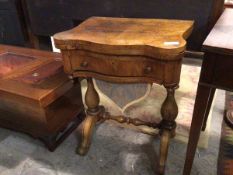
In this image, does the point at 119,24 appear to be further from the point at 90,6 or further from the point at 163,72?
the point at 90,6

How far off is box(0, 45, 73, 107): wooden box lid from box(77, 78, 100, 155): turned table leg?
0.12 metres

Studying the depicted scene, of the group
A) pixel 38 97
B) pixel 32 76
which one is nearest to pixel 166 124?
pixel 38 97

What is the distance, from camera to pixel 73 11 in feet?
5.08

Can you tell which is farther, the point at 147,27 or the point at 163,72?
the point at 147,27

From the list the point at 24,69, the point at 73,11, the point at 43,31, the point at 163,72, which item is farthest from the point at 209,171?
the point at 43,31

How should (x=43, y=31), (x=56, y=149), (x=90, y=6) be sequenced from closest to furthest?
(x=56, y=149), (x=90, y=6), (x=43, y=31)

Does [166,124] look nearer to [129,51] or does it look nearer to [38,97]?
[129,51]

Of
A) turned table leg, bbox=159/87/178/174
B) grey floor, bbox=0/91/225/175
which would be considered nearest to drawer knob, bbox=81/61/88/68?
turned table leg, bbox=159/87/178/174

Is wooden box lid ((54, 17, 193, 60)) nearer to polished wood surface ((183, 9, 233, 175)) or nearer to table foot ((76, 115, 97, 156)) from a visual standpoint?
polished wood surface ((183, 9, 233, 175))

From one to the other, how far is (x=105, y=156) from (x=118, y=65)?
21.8 inches

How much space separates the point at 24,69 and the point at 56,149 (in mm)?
467

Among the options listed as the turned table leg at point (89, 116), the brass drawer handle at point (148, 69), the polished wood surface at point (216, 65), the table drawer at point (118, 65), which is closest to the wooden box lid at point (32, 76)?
the turned table leg at point (89, 116)

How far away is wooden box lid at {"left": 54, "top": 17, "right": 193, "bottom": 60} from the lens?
2.67 feet

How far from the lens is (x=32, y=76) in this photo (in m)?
1.25
